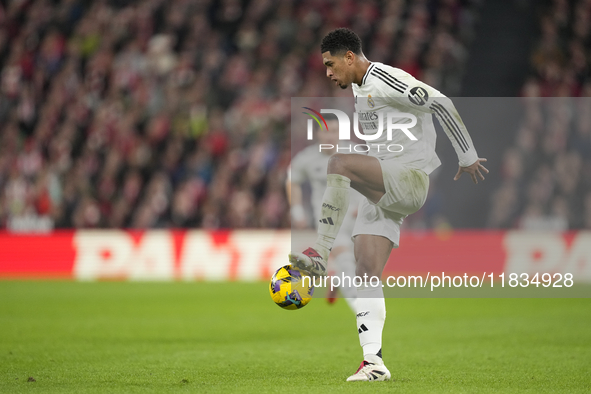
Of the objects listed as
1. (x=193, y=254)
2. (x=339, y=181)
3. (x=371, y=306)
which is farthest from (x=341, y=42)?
(x=193, y=254)

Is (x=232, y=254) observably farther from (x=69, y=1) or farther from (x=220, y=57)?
(x=69, y=1)

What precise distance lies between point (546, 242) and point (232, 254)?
18.5 feet

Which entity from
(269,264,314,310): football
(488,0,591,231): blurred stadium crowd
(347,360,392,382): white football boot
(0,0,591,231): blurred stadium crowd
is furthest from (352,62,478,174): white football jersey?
(0,0,591,231): blurred stadium crowd

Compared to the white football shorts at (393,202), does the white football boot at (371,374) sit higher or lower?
lower

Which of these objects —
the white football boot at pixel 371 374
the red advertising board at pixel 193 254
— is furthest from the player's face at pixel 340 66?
the red advertising board at pixel 193 254

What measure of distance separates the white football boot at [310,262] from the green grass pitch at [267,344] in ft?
2.40

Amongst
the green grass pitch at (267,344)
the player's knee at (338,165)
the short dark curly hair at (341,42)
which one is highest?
the short dark curly hair at (341,42)

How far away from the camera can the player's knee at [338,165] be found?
5242 mm

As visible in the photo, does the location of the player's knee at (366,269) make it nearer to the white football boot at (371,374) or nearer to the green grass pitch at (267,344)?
the white football boot at (371,374)

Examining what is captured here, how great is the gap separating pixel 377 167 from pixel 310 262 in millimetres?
762

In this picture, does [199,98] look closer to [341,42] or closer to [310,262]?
[341,42]

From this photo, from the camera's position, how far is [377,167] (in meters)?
5.29

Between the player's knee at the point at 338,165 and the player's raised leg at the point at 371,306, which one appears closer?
the player's knee at the point at 338,165

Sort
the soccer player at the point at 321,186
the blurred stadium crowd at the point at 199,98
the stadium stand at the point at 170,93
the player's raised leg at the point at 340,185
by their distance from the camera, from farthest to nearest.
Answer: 1. the stadium stand at the point at 170,93
2. the blurred stadium crowd at the point at 199,98
3. the soccer player at the point at 321,186
4. the player's raised leg at the point at 340,185
